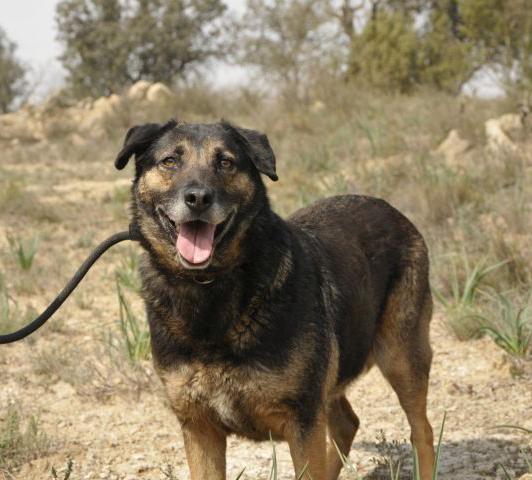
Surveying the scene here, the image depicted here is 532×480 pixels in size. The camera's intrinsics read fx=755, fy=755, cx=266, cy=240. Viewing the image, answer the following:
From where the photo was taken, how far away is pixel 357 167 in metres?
11.7

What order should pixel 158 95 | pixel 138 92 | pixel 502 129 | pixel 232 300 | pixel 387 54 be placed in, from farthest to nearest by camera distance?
pixel 138 92, pixel 158 95, pixel 387 54, pixel 502 129, pixel 232 300

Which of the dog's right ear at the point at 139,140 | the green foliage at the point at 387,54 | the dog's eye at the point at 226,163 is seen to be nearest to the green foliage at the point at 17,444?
the dog's right ear at the point at 139,140

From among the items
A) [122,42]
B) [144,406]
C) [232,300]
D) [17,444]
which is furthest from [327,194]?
[122,42]

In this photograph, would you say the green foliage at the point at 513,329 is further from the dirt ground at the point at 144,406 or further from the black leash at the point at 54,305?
the black leash at the point at 54,305

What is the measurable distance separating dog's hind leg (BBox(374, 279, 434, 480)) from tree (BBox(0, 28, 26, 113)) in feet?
108

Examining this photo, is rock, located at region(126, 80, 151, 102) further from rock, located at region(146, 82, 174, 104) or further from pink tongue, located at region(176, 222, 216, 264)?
pink tongue, located at region(176, 222, 216, 264)

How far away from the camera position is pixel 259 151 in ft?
11.5

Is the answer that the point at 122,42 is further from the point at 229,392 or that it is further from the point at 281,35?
the point at 229,392

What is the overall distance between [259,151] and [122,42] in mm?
29076

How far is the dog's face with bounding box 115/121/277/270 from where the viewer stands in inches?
125

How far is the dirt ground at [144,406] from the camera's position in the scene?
4574 mm

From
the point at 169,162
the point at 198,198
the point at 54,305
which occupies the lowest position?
the point at 54,305

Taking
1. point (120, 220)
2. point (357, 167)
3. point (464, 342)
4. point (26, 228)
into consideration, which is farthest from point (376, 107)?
point (464, 342)

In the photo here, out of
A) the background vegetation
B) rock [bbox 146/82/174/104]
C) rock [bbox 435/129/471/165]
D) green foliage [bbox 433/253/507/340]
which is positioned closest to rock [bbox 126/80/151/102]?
rock [bbox 146/82/174/104]
